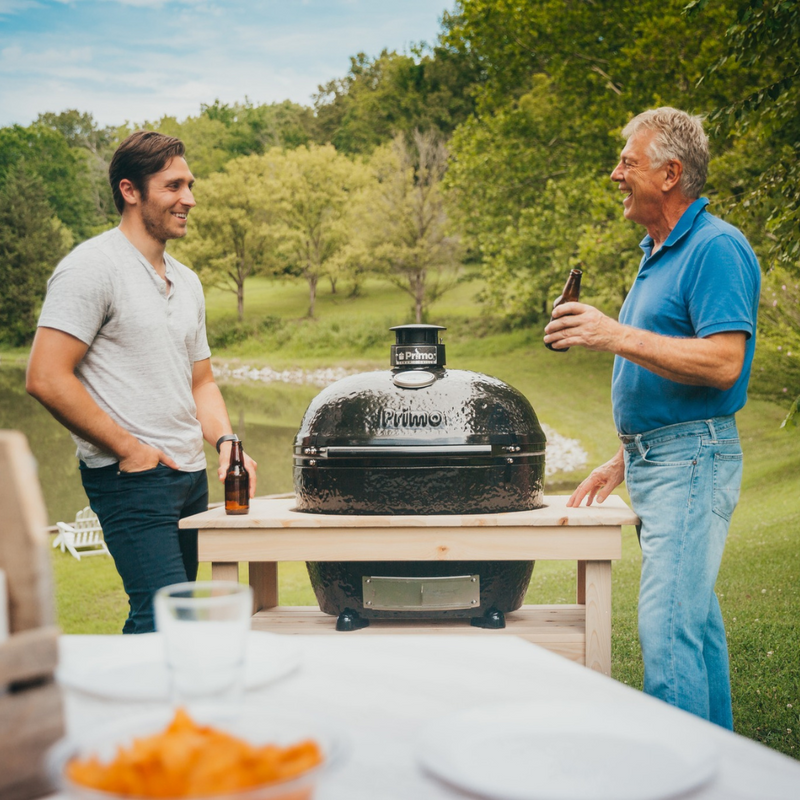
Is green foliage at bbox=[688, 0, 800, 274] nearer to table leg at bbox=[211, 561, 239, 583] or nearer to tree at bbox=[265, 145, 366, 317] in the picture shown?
table leg at bbox=[211, 561, 239, 583]

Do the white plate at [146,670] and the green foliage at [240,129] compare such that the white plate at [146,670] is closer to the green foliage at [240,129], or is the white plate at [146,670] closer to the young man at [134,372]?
the young man at [134,372]

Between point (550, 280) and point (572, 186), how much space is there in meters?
3.67

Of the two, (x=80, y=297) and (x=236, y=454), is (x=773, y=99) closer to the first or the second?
(x=236, y=454)

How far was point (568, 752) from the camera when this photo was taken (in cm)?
93

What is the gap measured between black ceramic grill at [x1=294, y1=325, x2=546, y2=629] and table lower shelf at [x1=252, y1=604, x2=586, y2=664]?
5 centimetres

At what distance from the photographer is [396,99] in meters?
34.5

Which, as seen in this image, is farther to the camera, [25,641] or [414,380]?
[414,380]

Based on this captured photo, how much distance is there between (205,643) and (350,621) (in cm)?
212

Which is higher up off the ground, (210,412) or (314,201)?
(314,201)

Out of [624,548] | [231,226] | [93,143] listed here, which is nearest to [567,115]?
[624,548]

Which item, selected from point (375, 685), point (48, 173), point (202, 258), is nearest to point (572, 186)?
point (375, 685)

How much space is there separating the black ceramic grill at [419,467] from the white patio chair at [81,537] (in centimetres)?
846

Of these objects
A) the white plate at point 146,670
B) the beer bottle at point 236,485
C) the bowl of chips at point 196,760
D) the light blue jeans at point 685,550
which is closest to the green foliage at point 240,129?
the beer bottle at point 236,485

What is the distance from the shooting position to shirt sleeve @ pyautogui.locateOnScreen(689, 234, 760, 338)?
2.38 metres
